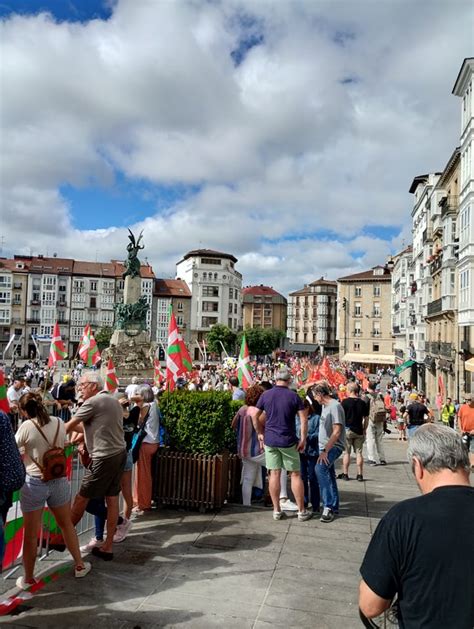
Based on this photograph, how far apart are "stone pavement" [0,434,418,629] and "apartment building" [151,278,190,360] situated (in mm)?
88762

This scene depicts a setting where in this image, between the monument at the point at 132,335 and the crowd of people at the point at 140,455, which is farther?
the monument at the point at 132,335

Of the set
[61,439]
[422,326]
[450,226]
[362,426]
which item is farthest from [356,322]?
[61,439]

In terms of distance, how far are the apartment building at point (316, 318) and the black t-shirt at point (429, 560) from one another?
368 ft

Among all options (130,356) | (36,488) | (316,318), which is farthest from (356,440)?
(316,318)

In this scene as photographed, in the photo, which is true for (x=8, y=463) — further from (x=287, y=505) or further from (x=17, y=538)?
(x=287, y=505)

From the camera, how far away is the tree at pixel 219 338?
88.6 meters

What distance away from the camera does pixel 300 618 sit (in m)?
4.16

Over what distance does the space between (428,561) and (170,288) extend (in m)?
99.1

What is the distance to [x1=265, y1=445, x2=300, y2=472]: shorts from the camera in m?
6.55

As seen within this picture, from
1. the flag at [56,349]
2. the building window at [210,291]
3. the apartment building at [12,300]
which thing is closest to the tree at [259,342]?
the building window at [210,291]

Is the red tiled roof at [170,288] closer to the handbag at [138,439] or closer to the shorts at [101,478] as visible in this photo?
the handbag at [138,439]

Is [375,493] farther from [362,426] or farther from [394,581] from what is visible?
[394,581]

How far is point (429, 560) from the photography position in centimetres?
213

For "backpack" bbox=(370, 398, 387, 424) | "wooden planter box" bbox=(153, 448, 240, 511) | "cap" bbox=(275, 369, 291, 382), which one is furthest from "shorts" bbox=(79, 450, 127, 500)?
"backpack" bbox=(370, 398, 387, 424)
